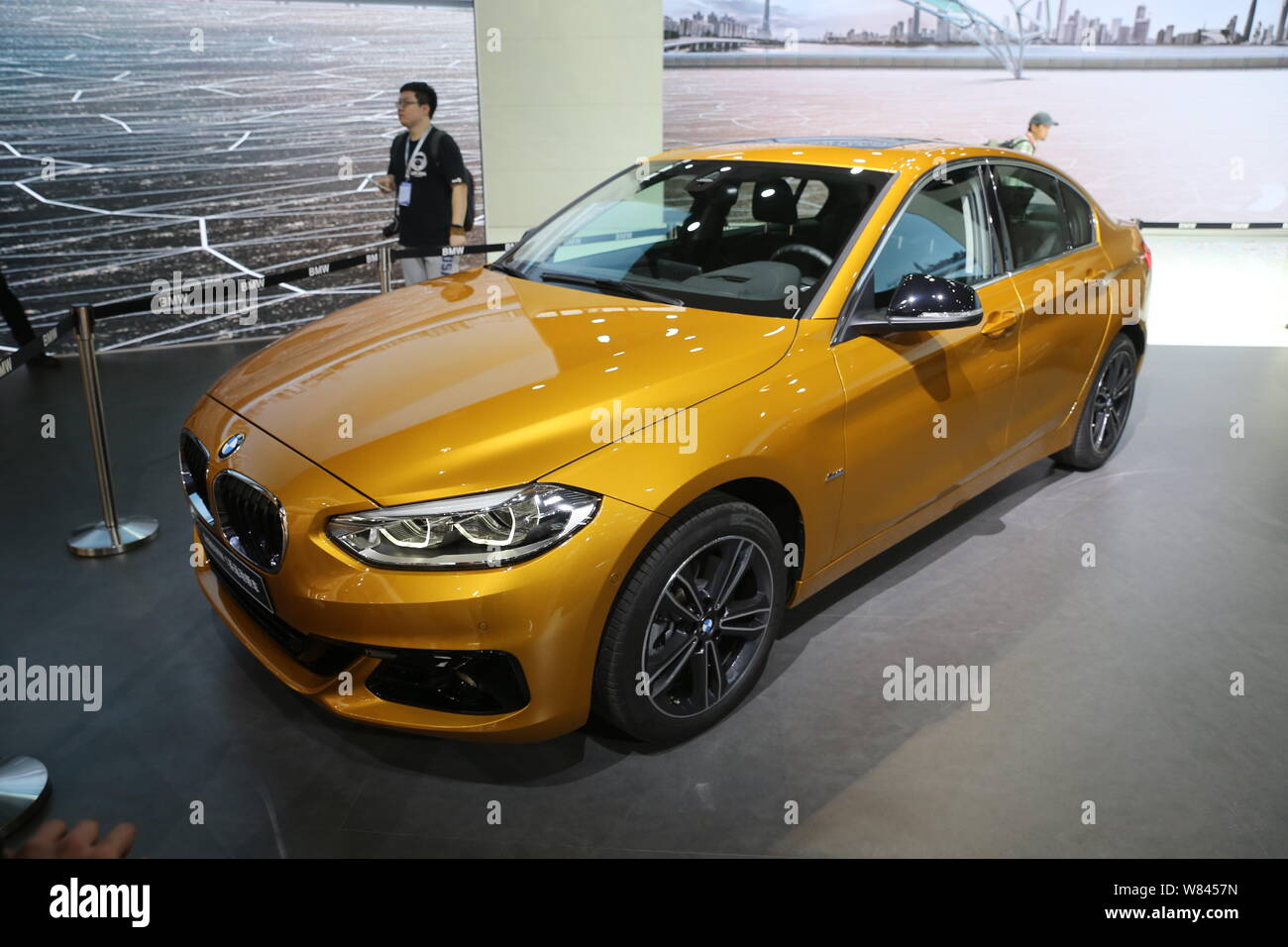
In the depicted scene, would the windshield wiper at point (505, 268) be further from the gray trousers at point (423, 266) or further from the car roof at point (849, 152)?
the gray trousers at point (423, 266)

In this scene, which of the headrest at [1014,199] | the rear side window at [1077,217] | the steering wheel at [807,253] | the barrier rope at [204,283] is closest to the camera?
the steering wheel at [807,253]

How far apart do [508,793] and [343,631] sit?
0.60m

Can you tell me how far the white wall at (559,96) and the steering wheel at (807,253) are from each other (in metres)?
5.49

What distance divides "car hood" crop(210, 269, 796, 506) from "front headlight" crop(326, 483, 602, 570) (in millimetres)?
33

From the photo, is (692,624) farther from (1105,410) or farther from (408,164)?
(408,164)

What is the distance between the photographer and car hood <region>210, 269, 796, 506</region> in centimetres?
217

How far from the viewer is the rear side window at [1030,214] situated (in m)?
3.52

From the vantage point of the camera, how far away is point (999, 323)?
3262mm

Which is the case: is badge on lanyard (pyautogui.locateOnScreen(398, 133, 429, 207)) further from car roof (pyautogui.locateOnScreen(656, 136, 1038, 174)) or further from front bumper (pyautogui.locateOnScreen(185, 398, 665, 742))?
front bumper (pyautogui.locateOnScreen(185, 398, 665, 742))

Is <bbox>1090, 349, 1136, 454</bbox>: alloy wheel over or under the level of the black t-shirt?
under

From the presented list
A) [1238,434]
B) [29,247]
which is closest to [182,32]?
[29,247]

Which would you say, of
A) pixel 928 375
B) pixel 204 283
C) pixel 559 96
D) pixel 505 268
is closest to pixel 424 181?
pixel 204 283

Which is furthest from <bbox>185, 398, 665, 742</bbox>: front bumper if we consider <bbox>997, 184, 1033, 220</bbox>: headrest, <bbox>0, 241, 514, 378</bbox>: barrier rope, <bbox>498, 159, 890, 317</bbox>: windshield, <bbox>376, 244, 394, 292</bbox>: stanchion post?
<bbox>376, 244, 394, 292</bbox>: stanchion post

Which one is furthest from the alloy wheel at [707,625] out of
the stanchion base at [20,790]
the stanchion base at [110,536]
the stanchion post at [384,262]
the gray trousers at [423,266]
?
the gray trousers at [423,266]
